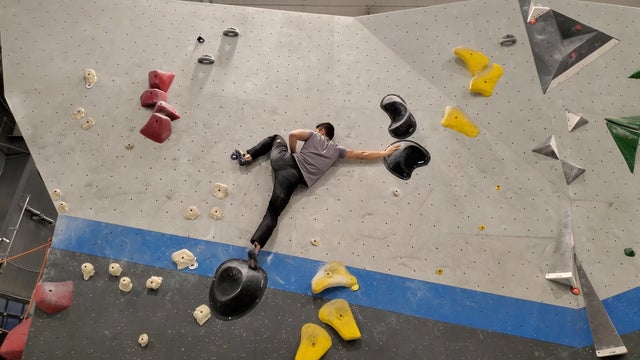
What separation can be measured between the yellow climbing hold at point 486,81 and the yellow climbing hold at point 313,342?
6.53 feet

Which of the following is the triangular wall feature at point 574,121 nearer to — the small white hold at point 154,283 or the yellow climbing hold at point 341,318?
the yellow climbing hold at point 341,318

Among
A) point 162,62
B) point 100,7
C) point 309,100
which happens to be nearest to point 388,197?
point 309,100

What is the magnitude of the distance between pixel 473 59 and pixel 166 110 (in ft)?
7.32

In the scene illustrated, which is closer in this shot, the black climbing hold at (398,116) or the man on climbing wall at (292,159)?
the man on climbing wall at (292,159)

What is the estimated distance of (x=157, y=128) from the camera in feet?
10.7

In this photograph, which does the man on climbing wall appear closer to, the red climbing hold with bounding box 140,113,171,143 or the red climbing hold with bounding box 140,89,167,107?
the red climbing hold with bounding box 140,113,171,143

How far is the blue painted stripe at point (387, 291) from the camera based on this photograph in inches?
118

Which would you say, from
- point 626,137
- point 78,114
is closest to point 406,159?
point 626,137

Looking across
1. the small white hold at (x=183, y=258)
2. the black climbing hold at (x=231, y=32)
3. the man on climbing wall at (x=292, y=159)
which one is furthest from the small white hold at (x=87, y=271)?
the black climbing hold at (x=231, y=32)

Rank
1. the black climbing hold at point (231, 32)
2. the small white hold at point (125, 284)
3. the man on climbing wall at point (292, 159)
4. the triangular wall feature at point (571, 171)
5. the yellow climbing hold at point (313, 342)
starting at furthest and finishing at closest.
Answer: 1. the black climbing hold at point (231, 32)
2. the triangular wall feature at point (571, 171)
3. the man on climbing wall at point (292, 159)
4. the small white hold at point (125, 284)
5. the yellow climbing hold at point (313, 342)

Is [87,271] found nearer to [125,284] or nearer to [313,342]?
[125,284]

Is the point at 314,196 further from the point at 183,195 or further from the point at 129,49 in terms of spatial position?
the point at 129,49

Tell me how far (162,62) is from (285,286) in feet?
6.10

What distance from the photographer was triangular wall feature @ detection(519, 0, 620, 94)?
343 cm
